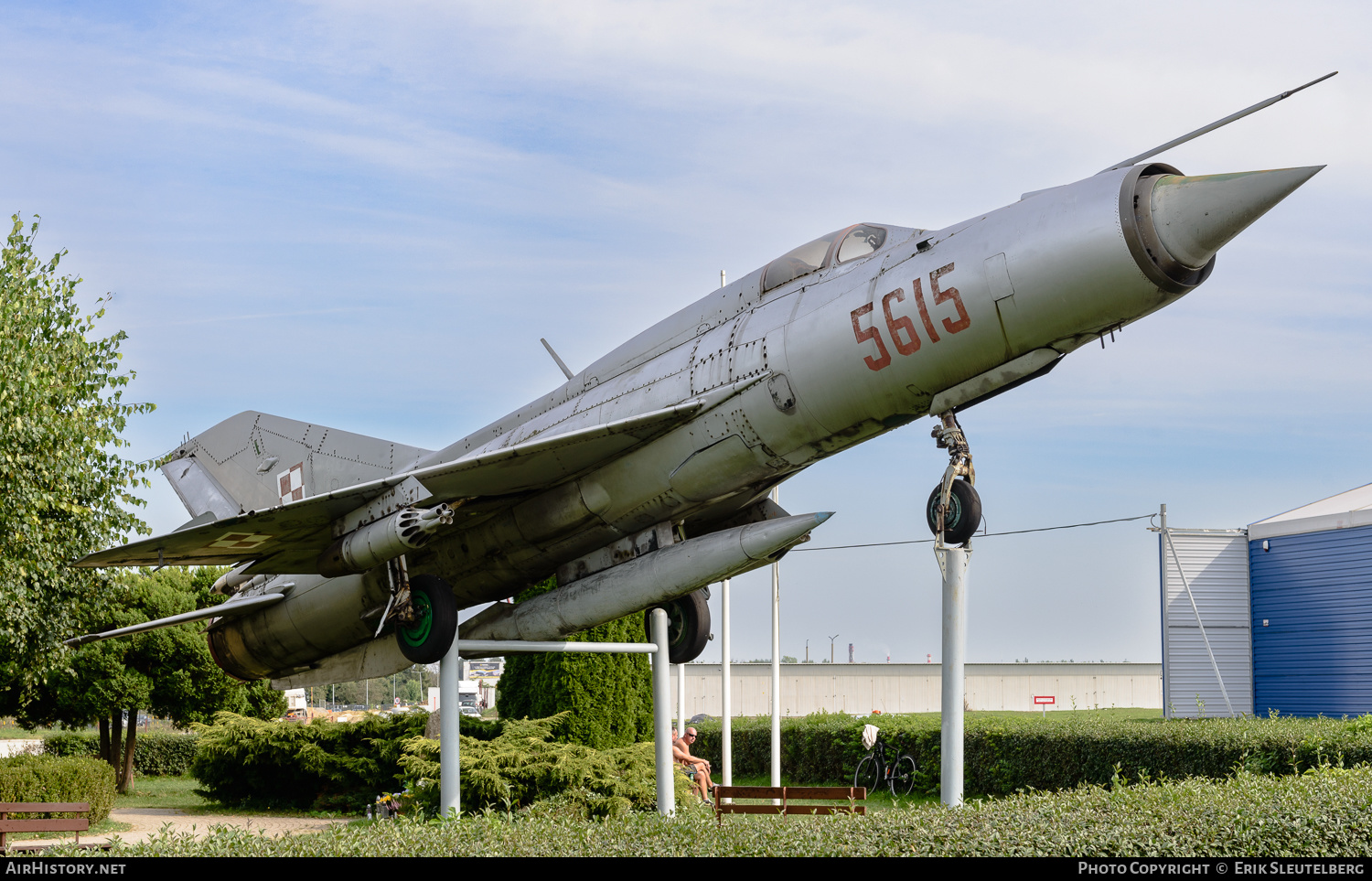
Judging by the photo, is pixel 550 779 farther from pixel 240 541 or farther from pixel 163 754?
pixel 163 754

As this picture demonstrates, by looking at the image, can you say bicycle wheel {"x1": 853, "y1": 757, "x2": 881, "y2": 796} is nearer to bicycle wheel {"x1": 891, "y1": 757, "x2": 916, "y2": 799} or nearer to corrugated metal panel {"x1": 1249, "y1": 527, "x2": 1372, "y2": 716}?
bicycle wheel {"x1": 891, "y1": 757, "x2": 916, "y2": 799}

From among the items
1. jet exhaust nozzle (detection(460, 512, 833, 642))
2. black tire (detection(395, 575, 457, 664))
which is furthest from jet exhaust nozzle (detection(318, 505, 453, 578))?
jet exhaust nozzle (detection(460, 512, 833, 642))

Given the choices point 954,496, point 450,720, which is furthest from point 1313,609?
point 450,720

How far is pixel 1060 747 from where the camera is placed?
16.4 m

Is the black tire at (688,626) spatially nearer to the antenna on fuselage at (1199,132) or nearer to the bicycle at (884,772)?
the antenna on fuselage at (1199,132)

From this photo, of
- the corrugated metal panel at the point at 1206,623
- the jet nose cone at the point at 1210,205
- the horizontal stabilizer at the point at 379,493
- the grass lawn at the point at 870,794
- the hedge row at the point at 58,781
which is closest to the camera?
the jet nose cone at the point at 1210,205

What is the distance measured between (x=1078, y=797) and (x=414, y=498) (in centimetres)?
543

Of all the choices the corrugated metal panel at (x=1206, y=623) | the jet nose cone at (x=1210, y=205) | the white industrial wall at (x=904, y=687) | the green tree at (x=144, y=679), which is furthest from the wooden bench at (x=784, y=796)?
the white industrial wall at (x=904, y=687)

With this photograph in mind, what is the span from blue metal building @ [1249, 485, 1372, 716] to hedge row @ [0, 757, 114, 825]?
19.5 m

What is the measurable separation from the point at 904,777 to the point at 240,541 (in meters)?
13.1

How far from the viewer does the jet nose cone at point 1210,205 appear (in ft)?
21.2

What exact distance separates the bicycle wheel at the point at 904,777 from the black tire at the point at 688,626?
9.45 meters
